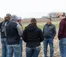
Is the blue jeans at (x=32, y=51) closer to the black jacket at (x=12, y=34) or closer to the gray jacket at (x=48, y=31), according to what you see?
the black jacket at (x=12, y=34)

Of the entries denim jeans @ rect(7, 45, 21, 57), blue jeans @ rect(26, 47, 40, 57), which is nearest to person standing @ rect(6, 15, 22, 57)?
denim jeans @ rect(7, 45, 21, 57)

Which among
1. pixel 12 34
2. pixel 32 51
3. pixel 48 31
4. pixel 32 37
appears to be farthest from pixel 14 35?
pixel 48 31

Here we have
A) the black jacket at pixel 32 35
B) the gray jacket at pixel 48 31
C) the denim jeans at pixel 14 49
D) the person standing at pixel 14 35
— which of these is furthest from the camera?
the gray jacket at pixel 48 31

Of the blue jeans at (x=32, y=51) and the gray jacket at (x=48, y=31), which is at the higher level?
the gray jacket at (x=48, y=31)

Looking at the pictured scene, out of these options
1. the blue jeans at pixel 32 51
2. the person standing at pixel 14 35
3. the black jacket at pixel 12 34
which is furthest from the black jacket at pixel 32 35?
the black jacket at pixel 12 34

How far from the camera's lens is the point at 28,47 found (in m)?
10.3

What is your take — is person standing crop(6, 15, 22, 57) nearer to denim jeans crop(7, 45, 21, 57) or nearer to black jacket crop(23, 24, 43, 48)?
denim jeans crop(7, 45, 21, 57)

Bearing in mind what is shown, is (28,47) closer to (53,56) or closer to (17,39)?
(17,39)

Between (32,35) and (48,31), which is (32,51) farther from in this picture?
(48,31)

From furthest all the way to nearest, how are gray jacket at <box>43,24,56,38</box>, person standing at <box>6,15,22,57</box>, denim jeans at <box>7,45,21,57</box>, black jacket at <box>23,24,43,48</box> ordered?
gray jacket at <box>43,24,56,38</box> < denim jeans at <box>7,45,21,57</box> < person standing at <box>6,15,22,57</box> < black jacket at <box>23,24,43,48</box>

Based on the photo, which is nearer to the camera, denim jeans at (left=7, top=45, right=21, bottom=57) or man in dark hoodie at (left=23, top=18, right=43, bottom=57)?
man in dark hoodie at (left=23, top=18, right=43, bottom=57)

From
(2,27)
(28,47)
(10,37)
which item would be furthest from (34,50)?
(2,27)

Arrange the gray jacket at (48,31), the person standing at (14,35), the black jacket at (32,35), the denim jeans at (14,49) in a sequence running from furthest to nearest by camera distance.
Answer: the gray jacket at (48,31), the denim jeans at (14,49), the person standing at (14,35), the black jacket at (32,35)

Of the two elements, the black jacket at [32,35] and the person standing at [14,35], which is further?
the person standing at [14,35]
